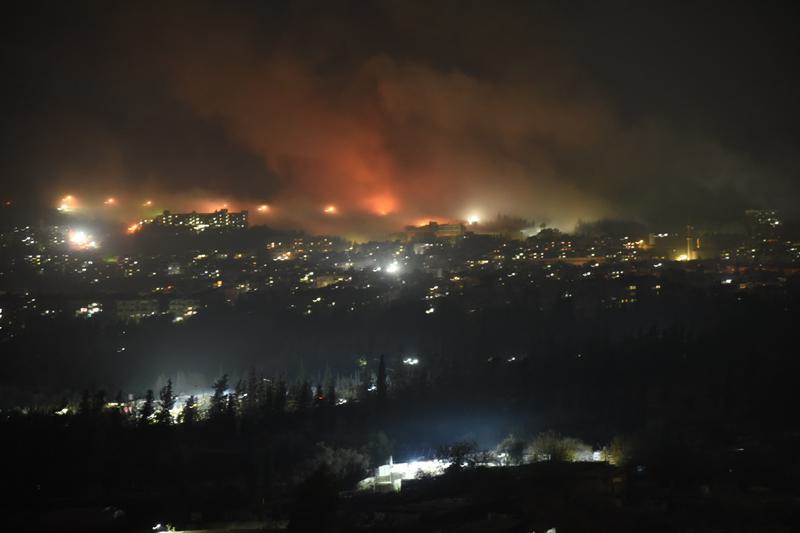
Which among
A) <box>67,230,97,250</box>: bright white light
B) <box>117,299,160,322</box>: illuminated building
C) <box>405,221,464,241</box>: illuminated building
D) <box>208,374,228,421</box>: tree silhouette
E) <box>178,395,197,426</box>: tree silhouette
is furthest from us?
<box>405,221,464,241</box>: illuminated building

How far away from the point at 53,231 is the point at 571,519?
4105cm

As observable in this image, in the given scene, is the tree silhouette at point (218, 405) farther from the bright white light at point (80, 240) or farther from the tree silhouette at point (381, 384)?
the bright white light at point (80, 240)

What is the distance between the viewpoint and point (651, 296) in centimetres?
3694

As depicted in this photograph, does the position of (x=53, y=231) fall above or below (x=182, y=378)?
above

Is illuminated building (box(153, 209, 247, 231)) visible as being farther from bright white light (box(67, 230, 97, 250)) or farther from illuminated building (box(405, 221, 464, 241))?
illuminated building (box(405, 221, 464, 241))

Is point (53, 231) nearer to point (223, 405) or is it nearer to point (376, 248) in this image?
point (376, 248)

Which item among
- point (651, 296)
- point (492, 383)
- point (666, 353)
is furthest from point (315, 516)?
point (651, 296)

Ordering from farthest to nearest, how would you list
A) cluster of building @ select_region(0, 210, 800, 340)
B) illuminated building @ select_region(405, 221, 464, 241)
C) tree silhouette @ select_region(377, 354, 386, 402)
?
illuminated building @ select_region(405, 221, 464, 241)
cluster of building @ select_region(0, 210, 800, 340)
tree silhouette @ select_region(377, 354, 386, 402)

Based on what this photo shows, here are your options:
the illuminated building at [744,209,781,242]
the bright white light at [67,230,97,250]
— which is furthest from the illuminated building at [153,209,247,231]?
the illuminated building at [744,209,781,242]

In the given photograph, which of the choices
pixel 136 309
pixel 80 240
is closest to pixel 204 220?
pixel 80 240

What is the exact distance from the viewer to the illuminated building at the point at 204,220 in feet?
167

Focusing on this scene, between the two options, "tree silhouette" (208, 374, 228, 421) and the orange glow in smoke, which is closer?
"tree silhouette" (208, 374, 228, 421)

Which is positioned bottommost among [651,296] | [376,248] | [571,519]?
[571,519]

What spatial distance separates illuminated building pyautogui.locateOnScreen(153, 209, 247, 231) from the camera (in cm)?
5088
